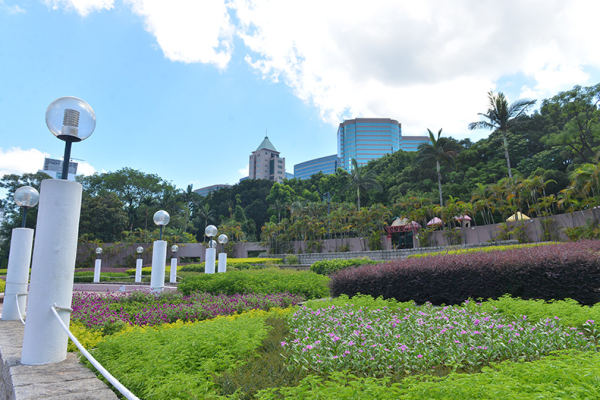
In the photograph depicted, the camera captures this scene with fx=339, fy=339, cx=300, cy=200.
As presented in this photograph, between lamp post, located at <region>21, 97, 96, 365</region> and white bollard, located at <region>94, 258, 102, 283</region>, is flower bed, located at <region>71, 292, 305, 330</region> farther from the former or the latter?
white bollard, located at <region>94, 258, 102, 283</region>

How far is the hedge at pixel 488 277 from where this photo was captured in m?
6.39

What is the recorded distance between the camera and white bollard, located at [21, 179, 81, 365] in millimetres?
3150

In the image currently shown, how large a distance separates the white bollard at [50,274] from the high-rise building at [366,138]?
112340mm

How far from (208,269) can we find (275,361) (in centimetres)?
926

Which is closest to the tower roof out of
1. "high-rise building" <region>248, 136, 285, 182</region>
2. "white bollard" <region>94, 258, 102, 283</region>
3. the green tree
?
"high-rise building" <region>248, 136, 285, 182</region>

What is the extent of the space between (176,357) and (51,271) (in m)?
1.48

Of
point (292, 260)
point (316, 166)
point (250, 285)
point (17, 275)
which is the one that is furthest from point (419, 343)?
point (316, 166)

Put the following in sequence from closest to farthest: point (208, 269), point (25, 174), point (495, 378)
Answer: point (495, 378), point (208, 269), point (25, 174)

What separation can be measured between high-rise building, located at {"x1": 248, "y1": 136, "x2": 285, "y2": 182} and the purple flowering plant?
370ft

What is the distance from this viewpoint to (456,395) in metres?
2.06

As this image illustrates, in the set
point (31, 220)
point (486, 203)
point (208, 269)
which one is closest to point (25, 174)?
point (31, 220)

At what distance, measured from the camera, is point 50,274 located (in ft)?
10.7

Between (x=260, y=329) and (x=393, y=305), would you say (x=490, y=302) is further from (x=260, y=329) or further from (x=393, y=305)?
(x=260, y=329)

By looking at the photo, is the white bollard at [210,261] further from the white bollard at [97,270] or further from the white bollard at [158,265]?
the white bollard at [97,270]
